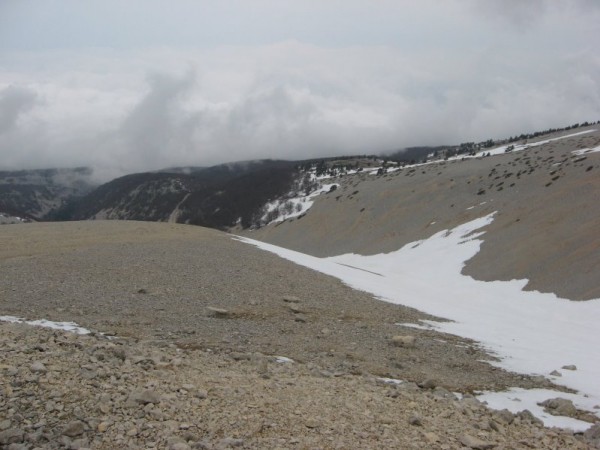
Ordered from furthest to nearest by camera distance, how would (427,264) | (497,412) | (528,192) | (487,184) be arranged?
(487,184) < (528,192) < (427,264) < (497,412)

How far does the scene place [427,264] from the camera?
47688 mm

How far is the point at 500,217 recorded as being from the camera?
5391 cm

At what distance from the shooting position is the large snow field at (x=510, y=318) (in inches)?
535

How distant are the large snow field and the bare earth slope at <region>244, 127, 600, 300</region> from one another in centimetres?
187

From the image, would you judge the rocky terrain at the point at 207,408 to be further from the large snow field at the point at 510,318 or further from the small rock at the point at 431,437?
the large snow field at the point at 510,318

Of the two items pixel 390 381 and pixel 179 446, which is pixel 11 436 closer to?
pixel 179 446

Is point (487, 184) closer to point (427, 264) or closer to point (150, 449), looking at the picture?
point (427, 264)

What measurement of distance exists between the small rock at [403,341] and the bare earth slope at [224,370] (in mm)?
269

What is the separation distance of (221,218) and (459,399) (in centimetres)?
17747

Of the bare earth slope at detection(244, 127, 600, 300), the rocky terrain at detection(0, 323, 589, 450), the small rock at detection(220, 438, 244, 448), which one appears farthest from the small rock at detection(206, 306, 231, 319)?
the bare earth slope at detection(244, 127, 600, 300)

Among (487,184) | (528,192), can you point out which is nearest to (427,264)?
(528,192)

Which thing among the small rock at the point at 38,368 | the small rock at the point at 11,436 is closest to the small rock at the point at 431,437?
the small rock at the point at 11,436

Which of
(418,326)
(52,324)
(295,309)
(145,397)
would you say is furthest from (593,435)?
(52,324)

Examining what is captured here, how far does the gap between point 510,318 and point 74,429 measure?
23.5 metres
